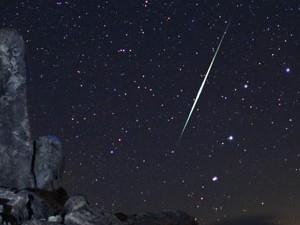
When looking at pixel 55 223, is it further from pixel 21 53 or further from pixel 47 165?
pixel 21 53

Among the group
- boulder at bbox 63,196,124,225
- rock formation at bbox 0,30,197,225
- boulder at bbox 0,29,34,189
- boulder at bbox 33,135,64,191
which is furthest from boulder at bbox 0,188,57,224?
boulder at bbox 33,135,64,191

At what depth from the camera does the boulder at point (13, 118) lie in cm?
3894

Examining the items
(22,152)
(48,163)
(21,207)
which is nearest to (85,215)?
(21,207)

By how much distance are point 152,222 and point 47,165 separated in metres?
10.7

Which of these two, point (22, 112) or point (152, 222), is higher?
point (22, 112)

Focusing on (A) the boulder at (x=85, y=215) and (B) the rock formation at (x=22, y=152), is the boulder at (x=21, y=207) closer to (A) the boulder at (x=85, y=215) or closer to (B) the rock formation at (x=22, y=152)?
(A) the boulder at (x=85, y=215)

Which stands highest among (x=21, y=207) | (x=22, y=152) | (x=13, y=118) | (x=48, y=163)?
(x=13, y=118)

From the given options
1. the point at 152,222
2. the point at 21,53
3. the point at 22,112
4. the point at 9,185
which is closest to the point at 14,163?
the point at 9,185

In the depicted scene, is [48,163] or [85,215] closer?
[85,215]

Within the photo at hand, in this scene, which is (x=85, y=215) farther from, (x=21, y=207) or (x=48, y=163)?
(x=48, y=163)

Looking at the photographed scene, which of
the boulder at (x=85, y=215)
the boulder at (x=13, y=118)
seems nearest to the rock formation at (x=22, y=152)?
the boulder at (x=13, y=118)

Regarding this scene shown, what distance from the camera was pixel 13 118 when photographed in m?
39.9

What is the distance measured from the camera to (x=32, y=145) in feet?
133

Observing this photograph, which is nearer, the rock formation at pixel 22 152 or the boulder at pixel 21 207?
the boulder at pixel 21 207
